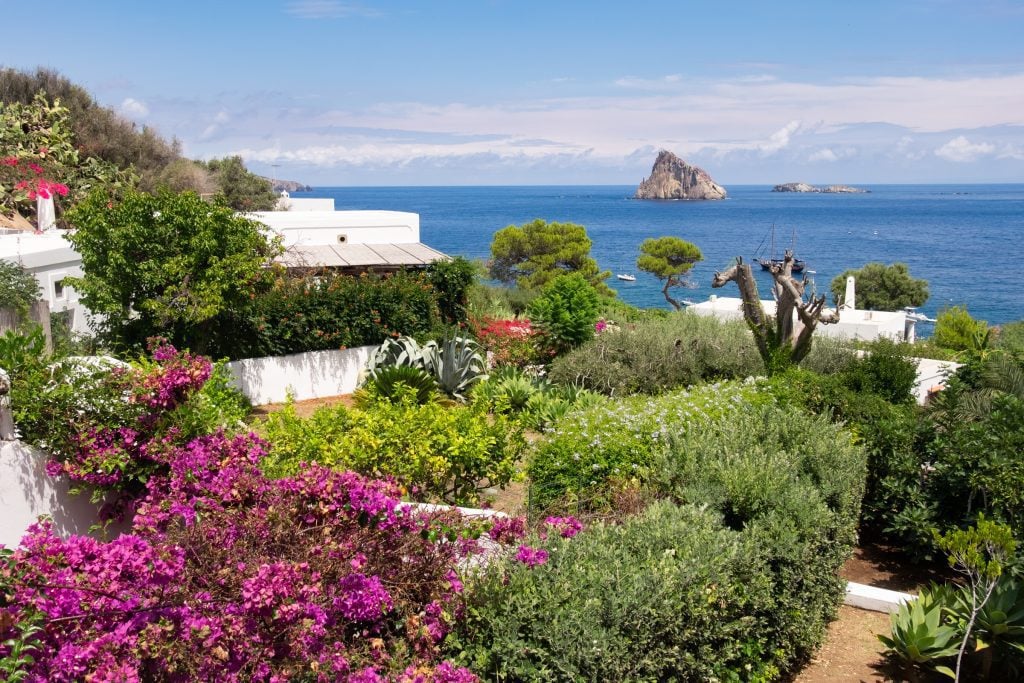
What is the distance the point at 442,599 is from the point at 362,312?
10602 mm

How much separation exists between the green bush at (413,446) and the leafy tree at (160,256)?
4.14m

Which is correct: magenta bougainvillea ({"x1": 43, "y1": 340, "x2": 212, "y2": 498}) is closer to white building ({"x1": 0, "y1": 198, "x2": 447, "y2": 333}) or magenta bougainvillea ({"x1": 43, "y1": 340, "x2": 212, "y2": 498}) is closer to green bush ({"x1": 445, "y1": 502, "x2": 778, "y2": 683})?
green bush ({"x1": 445, "y1": 502, "x2": 778, "y2": 683})

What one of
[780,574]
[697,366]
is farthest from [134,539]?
[697,366]

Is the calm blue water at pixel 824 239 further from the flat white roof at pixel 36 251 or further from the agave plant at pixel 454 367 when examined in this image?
the flat white roof at pixel 36 251

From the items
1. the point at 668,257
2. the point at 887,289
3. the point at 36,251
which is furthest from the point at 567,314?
the point at 887,289

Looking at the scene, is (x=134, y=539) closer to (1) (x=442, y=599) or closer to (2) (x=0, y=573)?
(2) (x=0, y=573)

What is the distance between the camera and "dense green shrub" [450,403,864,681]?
170 inches

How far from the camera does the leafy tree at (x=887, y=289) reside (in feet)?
192

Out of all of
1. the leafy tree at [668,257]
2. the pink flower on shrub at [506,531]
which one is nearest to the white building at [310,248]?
the pink flower on shrub at [506,531]

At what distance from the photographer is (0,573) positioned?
3883 mm

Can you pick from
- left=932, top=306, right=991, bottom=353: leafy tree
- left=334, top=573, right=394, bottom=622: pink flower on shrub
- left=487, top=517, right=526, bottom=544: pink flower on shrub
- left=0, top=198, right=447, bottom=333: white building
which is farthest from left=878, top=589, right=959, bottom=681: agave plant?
left=0, top=198, right=447, bottom=333: white building

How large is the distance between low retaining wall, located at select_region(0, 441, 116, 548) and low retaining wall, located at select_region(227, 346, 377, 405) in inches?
→ 274

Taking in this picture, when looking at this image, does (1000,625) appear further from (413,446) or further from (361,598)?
(413,446)

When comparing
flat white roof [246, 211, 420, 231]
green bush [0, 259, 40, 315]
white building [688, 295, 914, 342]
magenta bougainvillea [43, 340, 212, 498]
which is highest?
flat white roof [246, 211, 420, 231]
